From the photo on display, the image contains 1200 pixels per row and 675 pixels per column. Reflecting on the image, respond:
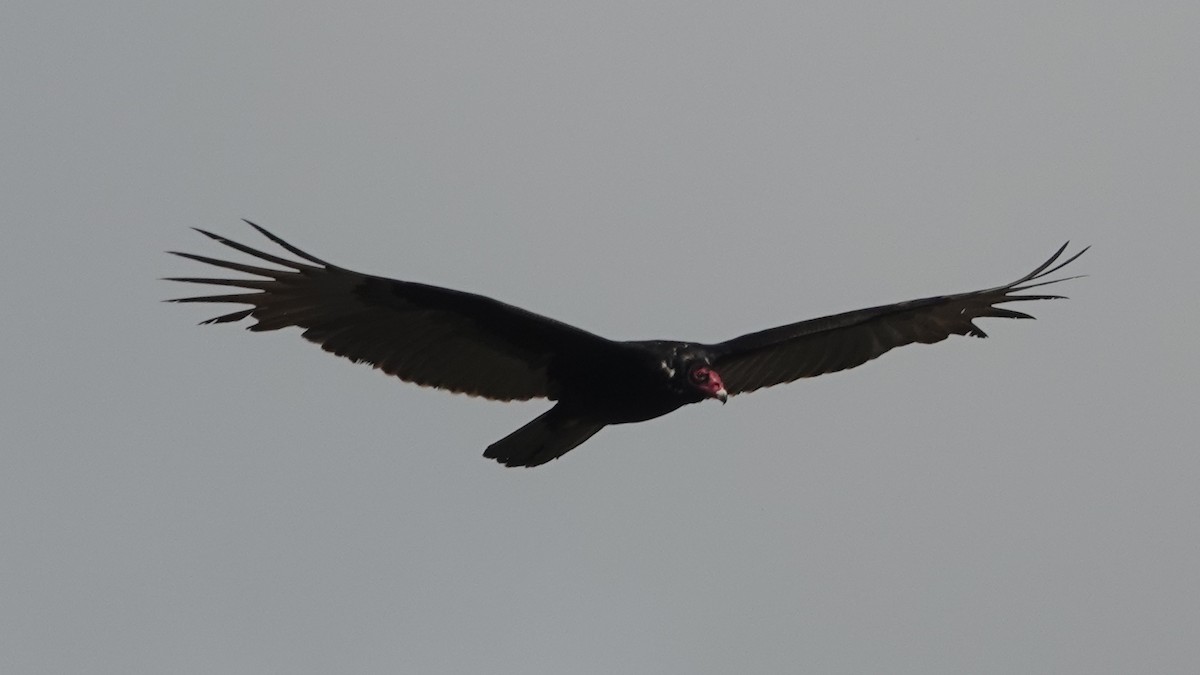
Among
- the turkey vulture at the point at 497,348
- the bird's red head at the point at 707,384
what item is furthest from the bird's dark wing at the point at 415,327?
the bird's red head at the point at 707,384

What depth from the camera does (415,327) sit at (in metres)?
10.6

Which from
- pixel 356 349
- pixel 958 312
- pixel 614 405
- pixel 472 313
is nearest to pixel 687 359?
pixel 614 405

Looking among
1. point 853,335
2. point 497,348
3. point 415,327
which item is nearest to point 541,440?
point 497,348

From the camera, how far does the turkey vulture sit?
10102 millimetres

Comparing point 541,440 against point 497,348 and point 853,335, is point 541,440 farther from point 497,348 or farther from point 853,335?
point 853,335

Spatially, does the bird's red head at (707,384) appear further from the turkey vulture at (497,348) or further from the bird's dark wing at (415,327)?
the bird's dark wing at (415,327)

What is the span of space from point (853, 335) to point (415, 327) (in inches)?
129

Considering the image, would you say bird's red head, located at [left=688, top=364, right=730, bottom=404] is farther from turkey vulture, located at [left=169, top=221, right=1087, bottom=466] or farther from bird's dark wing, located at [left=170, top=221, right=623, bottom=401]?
bird's dark wing, located at [left=170, top=221, right=623, bottom=401]

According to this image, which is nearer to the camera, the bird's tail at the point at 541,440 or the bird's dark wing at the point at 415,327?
the bird's dark wing at the point at 415,327

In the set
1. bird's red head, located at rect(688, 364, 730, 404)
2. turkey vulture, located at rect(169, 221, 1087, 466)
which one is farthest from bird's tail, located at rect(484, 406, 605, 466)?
bird's red head, located at rect(688, 364, 730, 404)

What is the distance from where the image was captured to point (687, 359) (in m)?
10.6

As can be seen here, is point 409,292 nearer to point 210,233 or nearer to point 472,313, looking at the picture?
point 472,313

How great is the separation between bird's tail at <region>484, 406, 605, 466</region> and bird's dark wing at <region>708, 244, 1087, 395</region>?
1046 millimetres

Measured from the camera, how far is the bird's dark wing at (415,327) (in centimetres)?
1002
